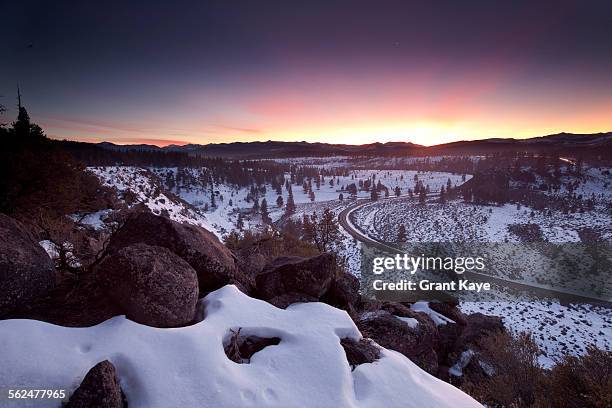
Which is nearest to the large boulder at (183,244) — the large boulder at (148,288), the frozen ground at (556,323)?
the large boulder at (148,288)

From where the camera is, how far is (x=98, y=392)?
163 inches

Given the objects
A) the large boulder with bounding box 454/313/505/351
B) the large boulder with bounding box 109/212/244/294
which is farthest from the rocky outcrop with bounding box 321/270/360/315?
the large boulder with bounding box 454/313/505/351

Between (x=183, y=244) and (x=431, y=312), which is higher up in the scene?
(x=183, y=244)

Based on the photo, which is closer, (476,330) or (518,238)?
(476,330)

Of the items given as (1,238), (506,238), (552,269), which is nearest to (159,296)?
(1,238)

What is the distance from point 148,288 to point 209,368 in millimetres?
2259

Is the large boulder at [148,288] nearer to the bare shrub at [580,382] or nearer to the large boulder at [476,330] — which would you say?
the bare shrub at [580,382]

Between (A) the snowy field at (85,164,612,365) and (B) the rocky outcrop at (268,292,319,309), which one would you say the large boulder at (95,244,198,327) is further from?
(A) the snowy field at (85,164,612,365)

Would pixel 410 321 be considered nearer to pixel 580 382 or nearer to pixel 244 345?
pixel 580 382

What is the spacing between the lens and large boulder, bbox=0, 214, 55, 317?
600cm

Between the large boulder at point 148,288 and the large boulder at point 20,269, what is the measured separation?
5.12ft

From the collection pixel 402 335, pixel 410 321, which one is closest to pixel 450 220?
pixel 410 321

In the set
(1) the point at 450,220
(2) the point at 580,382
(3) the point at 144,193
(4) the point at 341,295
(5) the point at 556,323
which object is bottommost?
(5) the point at 556,323

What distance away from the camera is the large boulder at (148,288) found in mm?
6012
